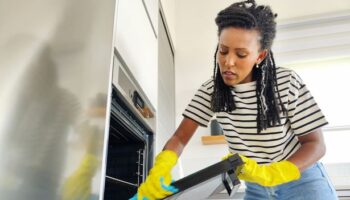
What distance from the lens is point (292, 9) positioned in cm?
295

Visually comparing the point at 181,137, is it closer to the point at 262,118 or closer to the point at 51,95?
the point at 262,118

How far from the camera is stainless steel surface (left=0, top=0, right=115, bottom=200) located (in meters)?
0.59

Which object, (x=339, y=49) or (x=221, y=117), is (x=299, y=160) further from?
(x=339, y=49)

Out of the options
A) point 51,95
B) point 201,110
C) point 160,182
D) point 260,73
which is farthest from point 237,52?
point 51,95

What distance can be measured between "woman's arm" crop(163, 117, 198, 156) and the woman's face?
0.78ft

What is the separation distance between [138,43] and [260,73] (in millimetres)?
564

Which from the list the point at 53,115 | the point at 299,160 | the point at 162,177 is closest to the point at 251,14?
the point at 299,160

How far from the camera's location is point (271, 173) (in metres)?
0.99

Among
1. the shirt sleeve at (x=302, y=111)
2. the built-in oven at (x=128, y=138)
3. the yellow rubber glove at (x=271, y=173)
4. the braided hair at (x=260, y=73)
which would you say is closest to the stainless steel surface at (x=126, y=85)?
the built-in oven at (x=128, y=138)

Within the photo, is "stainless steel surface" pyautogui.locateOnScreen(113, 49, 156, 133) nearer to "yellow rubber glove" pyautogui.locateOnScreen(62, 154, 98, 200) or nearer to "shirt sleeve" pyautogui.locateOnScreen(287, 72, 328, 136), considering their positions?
"yellow rubber glove" pyautogui.locateOnScreen(62, 154, 98, 200)

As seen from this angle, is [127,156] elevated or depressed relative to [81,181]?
elevated

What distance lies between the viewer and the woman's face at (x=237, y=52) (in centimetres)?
108

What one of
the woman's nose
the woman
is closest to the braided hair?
the woman

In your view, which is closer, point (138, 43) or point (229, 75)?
point (229, 75)
